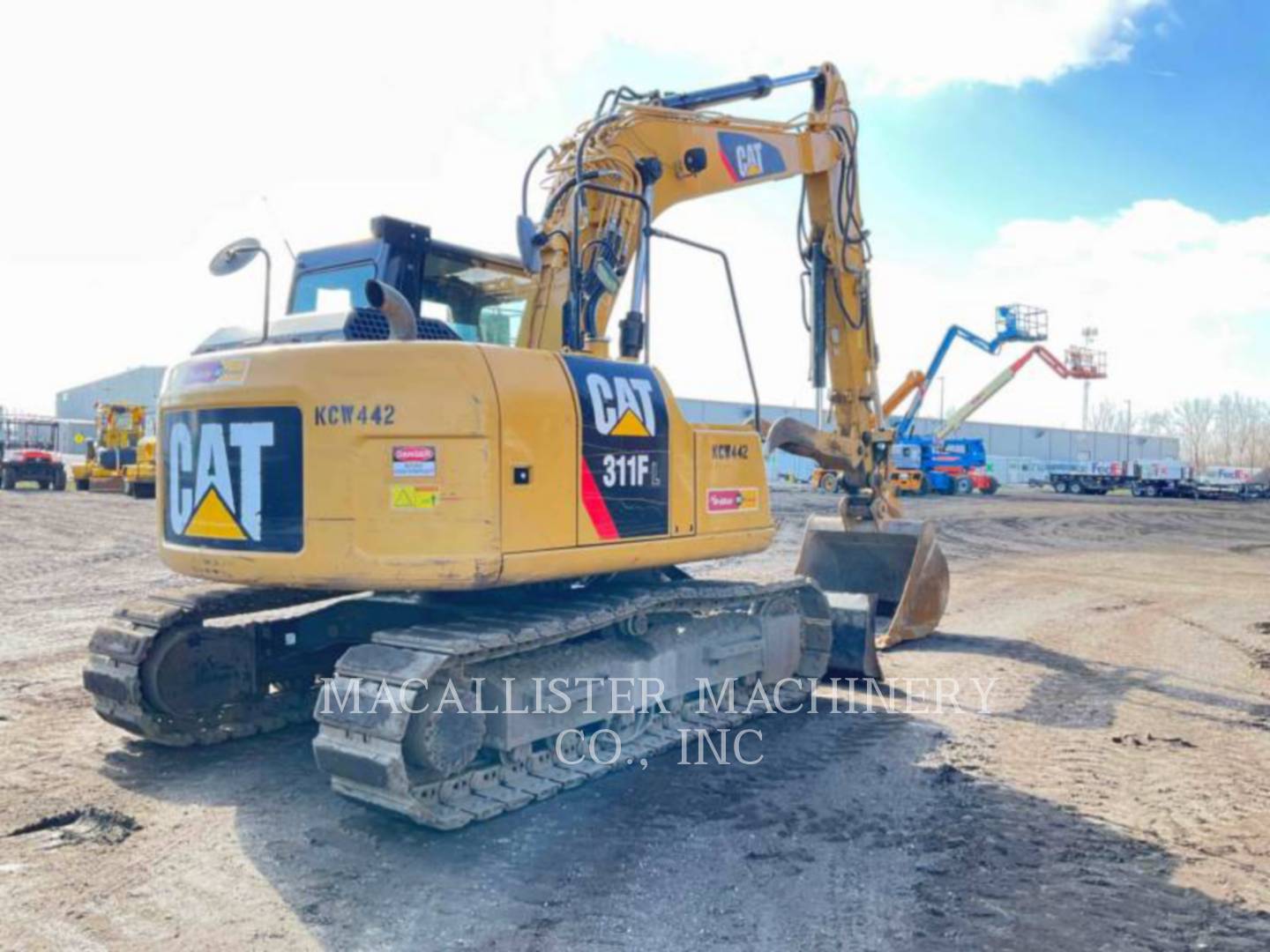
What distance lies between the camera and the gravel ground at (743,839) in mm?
3805

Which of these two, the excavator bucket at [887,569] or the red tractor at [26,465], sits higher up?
the red tractor at [26,465]

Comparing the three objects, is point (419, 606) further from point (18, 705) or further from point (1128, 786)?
point (1128, 786)

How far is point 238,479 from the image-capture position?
4.79m

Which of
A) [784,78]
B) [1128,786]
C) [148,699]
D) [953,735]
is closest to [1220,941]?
[1128,786]

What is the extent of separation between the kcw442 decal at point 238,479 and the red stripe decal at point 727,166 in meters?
4.01

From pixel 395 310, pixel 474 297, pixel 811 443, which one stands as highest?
pixel 474 297

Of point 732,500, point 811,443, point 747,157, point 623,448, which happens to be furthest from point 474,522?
point 811,443

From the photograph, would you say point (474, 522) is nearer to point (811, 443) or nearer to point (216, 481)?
point (216, 481)

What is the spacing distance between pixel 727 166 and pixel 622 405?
2.98 meters

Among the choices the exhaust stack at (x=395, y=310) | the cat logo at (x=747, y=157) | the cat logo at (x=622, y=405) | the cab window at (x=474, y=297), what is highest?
the cat logo at (x=747, y=157)

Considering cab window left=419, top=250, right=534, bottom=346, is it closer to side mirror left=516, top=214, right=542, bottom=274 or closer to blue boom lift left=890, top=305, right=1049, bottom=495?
side mirror left=516, top=214, right=542, bottom=274

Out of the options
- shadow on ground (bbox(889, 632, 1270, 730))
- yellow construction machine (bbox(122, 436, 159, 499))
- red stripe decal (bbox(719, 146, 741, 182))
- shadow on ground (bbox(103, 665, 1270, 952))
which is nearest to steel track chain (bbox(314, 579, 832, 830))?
shadow on ground (bbox(103, 665, 1270, 952))

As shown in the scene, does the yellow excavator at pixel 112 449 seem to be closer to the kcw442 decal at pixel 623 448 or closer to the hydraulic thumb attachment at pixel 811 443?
the hydraulic thumb attachment at pixel 811 443

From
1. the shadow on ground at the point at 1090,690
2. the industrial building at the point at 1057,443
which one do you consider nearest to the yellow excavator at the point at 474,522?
the shadow on ground at the point at 1090,690
